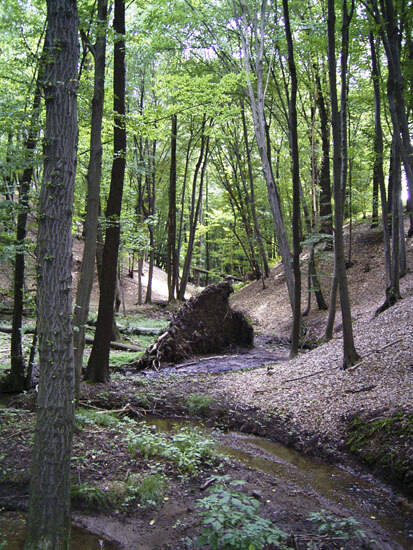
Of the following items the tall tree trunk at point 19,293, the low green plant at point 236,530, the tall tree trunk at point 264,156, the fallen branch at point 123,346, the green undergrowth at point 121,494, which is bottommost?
the green undergrowth at point 121,494

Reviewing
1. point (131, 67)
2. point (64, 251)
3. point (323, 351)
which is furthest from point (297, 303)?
point (131, 67)

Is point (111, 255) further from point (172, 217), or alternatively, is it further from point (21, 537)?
point (172, 217)

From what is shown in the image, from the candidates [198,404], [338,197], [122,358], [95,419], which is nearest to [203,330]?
[122,358]

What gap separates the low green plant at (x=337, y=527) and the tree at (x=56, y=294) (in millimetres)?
2090

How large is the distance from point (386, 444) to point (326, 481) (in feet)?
2.79

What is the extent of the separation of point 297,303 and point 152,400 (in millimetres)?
4310

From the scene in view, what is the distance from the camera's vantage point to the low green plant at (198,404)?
283 inches

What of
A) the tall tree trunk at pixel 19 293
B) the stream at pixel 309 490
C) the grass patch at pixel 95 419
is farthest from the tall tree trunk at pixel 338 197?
the tall tree trunk at pixel 19 293

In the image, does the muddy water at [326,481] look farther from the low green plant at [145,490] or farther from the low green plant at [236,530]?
the low green plant at [145,490]

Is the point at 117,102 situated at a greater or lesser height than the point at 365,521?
greater

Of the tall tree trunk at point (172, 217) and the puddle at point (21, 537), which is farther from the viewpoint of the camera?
the tall tree trunk at point (172, 217)

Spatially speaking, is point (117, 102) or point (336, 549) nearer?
point (336, 549)

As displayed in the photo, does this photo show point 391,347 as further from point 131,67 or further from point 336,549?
point 131,67

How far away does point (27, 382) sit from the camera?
7.50m
